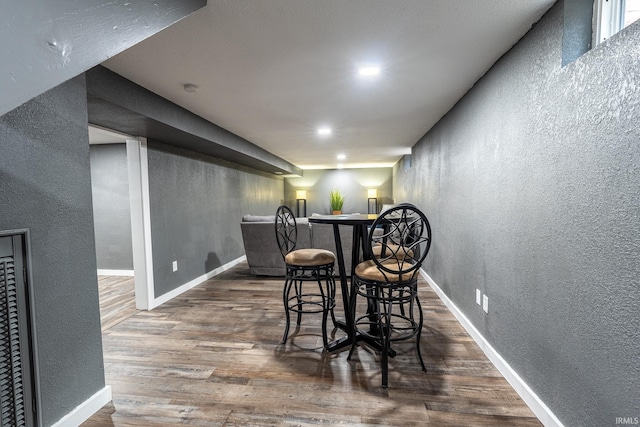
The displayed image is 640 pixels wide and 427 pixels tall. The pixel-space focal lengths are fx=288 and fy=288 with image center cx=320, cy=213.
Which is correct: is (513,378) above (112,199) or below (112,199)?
below

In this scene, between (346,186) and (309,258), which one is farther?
(346,186)

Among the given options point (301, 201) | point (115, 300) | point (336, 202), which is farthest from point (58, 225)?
point (301, 201)

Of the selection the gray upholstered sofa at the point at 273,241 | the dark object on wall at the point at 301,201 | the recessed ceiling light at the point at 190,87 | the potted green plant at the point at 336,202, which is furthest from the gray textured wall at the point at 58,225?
the dark object on wall at the point at 301,201

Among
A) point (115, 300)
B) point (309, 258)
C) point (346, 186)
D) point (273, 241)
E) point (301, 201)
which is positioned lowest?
point (115, 300)

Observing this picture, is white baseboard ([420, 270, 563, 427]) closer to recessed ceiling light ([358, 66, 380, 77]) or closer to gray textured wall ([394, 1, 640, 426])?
gray textured wall ([394, 1, 640, 426])

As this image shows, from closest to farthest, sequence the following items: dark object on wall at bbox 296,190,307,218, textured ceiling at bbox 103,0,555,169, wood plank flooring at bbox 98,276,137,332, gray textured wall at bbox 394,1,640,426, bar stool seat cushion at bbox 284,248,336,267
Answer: gray textured wall at bbox 394,1,640,426 → textured ceiling at bbox 103,0,555,169 → bar stool seat cushion at bbox 284,248,336,267 → wood plank flooring at bbox 98,276,137,332 → dark object on wall at bbox 296,190,307,218

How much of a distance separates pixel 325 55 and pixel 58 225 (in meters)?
1.71

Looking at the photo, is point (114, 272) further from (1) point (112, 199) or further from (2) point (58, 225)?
(2) point (58, 225)

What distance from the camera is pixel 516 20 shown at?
1449 millimetres

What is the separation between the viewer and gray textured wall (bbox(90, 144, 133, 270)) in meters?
4.37

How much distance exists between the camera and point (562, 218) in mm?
1274

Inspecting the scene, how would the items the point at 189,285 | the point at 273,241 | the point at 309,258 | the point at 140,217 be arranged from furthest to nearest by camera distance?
the point at 273,241 → the point at 189,285 → the point at 140,217 → the point at 309,258

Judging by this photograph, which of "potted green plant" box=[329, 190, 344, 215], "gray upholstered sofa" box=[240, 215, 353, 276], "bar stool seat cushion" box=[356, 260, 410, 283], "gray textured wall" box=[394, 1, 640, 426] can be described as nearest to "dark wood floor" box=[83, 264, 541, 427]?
"gray textured wall" box=[394, 1, 640, 426]

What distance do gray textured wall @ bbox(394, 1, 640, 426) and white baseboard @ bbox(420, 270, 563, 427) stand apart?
0.05 meters
